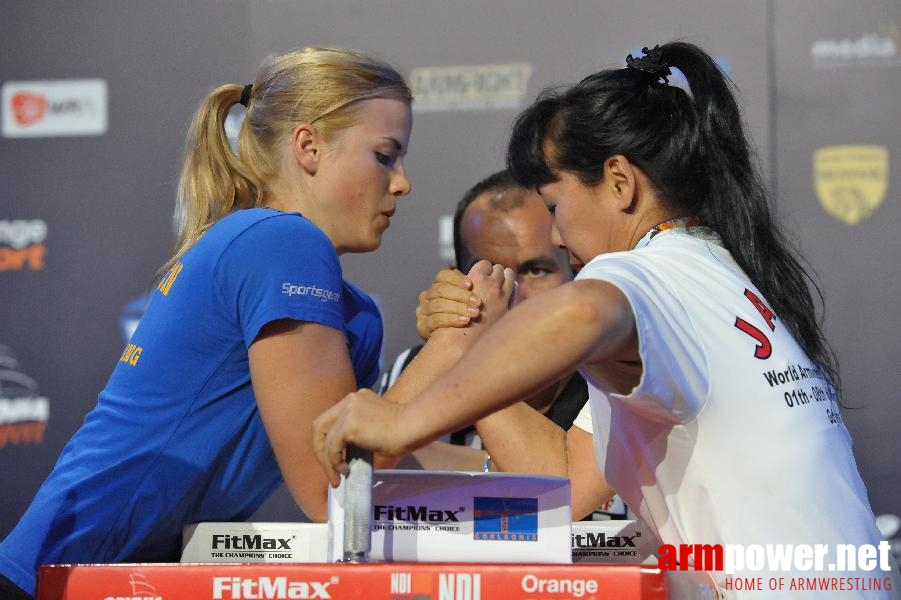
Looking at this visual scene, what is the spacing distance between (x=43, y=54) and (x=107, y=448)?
8.42 ft

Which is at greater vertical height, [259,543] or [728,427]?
[728,427]

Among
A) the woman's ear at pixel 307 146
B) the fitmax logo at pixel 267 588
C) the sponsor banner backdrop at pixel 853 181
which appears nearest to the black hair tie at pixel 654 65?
the woman's ear at pixel 307 146

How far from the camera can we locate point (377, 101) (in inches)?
73.1

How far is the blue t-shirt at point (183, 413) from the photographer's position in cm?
150

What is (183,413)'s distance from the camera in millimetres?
1526

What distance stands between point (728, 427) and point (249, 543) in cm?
68

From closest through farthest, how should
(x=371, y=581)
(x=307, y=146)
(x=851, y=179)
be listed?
(x=371, y=581) → (x=307, y=146) → (x=851, y=179)

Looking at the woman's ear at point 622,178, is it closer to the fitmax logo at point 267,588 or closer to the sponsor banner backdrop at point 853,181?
the fitmax logo at point 267,588

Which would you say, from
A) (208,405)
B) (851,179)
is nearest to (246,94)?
(208,405)

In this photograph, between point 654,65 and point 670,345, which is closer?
point 670,345

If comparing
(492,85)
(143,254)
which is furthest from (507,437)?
(143,254)

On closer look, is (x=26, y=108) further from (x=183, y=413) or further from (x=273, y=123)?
(x=183, y=413)

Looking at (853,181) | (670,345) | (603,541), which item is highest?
(853,181)

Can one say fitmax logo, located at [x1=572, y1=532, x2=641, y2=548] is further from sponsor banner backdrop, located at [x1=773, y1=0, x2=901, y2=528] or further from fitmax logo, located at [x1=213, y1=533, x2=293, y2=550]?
sponsor banner backdrop, located at [x1=773, y1=0, x2=901, y2=528]
